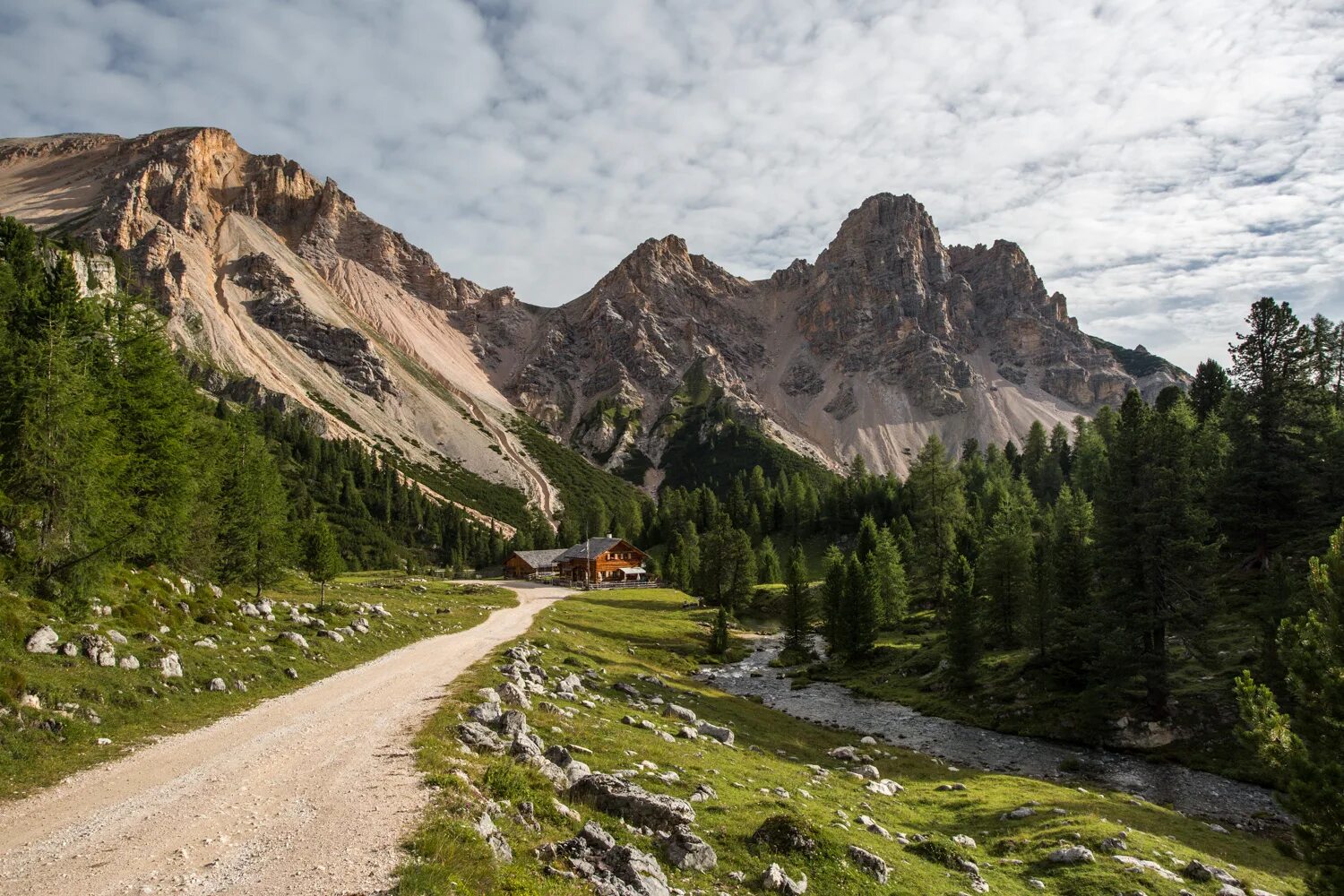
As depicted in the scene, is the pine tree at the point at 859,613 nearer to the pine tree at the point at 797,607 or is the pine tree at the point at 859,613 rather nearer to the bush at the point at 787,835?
the pine tree at the point at 797,607

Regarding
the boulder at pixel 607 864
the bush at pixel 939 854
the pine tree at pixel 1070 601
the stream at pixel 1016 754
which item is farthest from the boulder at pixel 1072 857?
the pine tree at pixel 1070 601

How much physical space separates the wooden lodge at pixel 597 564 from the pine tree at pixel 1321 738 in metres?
110

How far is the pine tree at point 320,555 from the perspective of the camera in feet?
167

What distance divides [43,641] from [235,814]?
12174mm

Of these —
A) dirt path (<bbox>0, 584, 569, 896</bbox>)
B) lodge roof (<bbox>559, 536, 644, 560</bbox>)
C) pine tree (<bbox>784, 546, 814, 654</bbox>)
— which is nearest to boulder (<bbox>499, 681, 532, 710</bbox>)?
dirt path (<bbox>0, 584, 569, 896</bbox>)

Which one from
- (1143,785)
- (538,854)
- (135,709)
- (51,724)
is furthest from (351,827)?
(1143,785)

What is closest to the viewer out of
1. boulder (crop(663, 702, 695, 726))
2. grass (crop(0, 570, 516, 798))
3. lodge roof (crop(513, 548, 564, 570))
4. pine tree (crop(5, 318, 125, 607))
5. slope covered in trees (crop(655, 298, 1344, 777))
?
grass (crop(0, 570, 516, 798))

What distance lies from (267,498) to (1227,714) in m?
60.9

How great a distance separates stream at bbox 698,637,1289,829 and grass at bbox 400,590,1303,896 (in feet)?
11.5

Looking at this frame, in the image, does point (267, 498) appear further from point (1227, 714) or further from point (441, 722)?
point (1227, 714)

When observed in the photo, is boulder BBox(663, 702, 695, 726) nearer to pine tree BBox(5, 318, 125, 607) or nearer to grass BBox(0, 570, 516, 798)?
grass BBox(0, 570, 516, 798)

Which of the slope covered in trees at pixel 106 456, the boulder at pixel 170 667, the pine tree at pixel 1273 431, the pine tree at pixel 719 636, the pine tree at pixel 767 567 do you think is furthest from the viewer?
the pine tree at pixel 767 567

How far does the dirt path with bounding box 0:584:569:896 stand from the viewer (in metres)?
9.83

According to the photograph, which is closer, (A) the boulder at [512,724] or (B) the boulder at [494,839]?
(B) the boulder at [494,839]
